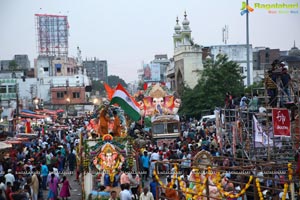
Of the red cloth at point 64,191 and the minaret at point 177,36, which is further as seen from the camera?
the minaret at point 177,36

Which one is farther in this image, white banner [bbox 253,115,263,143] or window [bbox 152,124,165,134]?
window [bbox 152,124,165,134]

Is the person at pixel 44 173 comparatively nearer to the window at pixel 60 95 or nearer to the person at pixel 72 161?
the person at pixel 72 161

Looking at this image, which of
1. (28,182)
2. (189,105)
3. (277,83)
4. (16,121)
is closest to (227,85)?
(189,105)

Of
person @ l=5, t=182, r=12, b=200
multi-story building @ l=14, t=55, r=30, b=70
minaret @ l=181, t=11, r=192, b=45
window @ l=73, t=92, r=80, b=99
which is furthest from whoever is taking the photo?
multi-story building @ l=14, t=55, r=30, b=70

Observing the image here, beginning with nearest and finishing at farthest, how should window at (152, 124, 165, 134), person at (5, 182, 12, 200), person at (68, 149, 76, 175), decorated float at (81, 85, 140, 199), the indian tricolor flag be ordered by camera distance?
person at (5, 182, 12, 200) → decorated float at (81, 85, 140, 199) → the indian tricolor flag → person at (68, 149, 76, 175) → window at (152, 124, 165, 134)

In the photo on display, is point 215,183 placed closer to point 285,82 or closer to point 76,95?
point 285,82

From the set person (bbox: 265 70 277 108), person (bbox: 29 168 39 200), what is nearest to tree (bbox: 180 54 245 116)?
person (bbox: 265 70 277 108)

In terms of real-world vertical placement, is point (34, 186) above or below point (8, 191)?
below

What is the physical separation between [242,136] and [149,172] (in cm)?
438

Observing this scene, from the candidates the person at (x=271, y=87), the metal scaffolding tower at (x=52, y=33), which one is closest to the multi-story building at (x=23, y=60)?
the metal scaffolding tower at (x=52, y=33)

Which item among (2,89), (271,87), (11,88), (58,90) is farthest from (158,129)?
(58,90)

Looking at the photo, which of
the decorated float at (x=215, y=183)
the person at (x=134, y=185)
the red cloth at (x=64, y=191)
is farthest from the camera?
the red cloth at (x=64, y=191)

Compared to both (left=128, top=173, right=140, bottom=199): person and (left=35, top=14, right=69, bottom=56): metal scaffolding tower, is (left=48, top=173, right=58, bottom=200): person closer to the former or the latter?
(left=128, top=173, right=140, bottom=199): person

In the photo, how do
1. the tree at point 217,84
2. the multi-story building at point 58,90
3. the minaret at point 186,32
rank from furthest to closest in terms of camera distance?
the multi-story building at point 58,90 → the minaret at point 186,32 → the tree at point 217,84
